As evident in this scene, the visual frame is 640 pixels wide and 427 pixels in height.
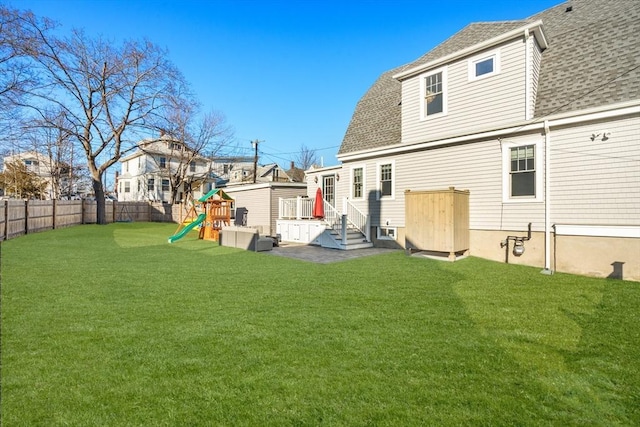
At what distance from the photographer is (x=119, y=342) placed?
381 centimetres

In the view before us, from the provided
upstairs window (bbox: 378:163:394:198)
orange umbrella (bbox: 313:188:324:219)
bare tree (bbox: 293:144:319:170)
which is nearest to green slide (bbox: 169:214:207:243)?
orange umbrella (bbox: 313:188:324:219)

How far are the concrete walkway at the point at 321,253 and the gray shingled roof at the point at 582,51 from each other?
401 centimetres

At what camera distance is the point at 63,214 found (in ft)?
68.7

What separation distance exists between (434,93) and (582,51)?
12.7ft

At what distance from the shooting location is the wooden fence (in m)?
15.0

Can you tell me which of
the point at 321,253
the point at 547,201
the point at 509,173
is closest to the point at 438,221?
the point at 509,173

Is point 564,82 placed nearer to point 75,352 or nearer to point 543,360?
point 543,360

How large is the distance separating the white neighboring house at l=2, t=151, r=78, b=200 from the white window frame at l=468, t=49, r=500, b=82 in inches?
1303

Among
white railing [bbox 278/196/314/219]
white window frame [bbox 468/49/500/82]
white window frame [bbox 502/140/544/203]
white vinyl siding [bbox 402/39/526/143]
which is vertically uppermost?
white window frame [bbox 468/49/500/82]

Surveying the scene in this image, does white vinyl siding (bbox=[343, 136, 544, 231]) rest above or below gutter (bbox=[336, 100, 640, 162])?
below

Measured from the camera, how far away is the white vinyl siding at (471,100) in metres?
9.26

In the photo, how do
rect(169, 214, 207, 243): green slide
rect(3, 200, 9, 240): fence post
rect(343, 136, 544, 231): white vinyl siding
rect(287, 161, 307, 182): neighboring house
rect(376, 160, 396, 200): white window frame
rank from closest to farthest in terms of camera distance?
rect(343, 136, 544, 231): white vinyl siding, rect(376, 160, 396, 200): white window frame, rect(3, 200, 9, 240): fence post, rect(169, 214, 207, 243): green slide, rect(287, 161, 307, 182): neighboring house

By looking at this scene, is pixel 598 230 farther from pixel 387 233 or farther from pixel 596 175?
pixel 387 233

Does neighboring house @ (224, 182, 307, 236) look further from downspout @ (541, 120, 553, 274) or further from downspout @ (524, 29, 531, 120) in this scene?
Result: downspout @ (541, 120, 553, 274)
